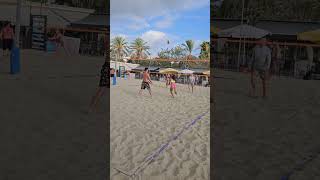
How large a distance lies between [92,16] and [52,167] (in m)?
12.3

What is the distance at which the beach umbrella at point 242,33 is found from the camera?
31.7ft

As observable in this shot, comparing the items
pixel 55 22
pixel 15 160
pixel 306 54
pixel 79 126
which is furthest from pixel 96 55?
pixel 15 160

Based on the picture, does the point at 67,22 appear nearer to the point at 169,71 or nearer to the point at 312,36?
the point at 169,71

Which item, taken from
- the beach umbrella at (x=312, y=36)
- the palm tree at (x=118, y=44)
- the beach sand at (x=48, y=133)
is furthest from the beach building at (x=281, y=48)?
the beach sand at (x=48, y=133)

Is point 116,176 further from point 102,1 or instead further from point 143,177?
point 102,1

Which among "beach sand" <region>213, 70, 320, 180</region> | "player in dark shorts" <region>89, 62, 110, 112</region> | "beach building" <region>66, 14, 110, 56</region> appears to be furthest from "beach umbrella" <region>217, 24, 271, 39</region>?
"player in dark shorts" <region>89, 62, 110, 112</region>

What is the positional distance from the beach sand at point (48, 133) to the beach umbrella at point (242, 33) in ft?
16.1

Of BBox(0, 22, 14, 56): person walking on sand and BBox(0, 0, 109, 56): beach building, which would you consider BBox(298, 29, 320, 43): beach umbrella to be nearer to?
BBox(0, 0, 109, 56): beach building

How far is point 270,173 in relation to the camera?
222cm

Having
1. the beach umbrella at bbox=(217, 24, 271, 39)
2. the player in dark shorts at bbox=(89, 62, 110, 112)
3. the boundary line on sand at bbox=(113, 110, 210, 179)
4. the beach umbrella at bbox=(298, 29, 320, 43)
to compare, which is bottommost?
the boundary line on sand at bbox=(113, 110, 210, 179)

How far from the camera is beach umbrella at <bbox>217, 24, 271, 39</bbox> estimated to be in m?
9.65

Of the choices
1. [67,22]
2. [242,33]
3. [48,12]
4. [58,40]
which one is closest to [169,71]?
[242,33]

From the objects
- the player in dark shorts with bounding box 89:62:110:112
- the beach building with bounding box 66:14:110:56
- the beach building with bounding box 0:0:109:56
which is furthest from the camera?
the beach building with bounding box 66:14:110:56

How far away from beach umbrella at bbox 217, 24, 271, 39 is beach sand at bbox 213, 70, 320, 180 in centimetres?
390
